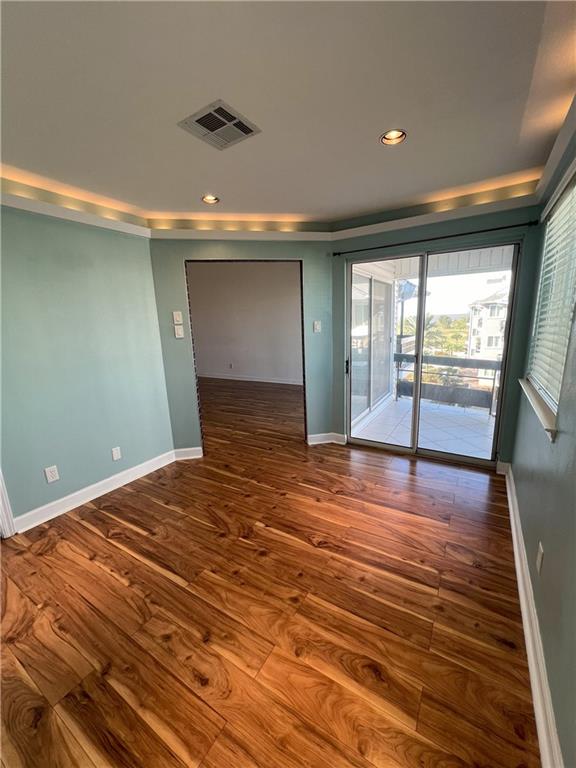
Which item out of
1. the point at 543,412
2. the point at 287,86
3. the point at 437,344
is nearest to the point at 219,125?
the point at 287,86

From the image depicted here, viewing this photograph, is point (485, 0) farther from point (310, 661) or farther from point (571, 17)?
point (310, 661)

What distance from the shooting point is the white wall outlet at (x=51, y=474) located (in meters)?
2.42

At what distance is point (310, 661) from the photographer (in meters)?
1.37

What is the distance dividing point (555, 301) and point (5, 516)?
403 cm

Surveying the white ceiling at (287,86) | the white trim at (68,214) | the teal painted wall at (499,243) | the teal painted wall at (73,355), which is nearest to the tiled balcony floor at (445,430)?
the teal painted wall at (499,243)

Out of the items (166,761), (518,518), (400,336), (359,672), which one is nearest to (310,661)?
(359,672)

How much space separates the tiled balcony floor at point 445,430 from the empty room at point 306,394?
0.04 meters

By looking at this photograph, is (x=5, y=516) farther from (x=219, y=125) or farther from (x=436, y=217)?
(x=436, y=217)

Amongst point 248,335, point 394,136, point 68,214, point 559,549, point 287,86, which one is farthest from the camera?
point 248,335

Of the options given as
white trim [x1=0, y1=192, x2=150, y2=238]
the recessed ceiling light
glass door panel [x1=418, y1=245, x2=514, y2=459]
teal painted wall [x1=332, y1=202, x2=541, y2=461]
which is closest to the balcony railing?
glass door panel [x1=418, y1=245, x2=514, y2=459]

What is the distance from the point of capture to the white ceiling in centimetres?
103

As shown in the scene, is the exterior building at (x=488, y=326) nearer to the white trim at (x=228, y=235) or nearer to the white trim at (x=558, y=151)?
the white trim at (x=558, y=151)

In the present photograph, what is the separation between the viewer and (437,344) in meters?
3.11

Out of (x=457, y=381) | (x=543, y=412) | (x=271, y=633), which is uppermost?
(x=543, y=412)
